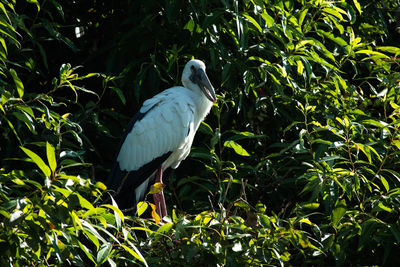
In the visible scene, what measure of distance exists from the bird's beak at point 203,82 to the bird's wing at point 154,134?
139 millimetres

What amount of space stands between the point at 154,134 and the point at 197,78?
526 millimetres

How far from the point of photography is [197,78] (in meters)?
4.86

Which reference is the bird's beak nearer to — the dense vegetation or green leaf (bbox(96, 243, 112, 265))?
the dense vegetation

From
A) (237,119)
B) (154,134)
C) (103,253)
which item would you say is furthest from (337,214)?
(154,134)

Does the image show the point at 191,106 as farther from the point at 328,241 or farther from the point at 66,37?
the point at 328,241

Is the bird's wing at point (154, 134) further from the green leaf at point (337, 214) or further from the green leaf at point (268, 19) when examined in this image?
the green leaf at point (337, 214)

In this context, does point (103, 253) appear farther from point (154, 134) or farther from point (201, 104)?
point (201, 104)

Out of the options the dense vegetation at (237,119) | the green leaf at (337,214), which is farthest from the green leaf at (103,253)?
the green leaf at (337,214)

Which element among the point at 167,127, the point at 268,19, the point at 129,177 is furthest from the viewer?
the point at 167,127

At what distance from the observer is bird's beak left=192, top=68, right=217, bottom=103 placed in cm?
467

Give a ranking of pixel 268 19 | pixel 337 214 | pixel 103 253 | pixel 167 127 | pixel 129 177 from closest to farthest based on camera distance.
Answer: pixel 103 253 < pixel 337 214 < pixel 268 19 < pixel 129 177 < pixel 167 127

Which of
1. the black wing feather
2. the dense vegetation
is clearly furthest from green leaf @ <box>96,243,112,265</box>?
the black wing feather

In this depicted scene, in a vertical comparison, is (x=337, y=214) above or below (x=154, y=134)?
above

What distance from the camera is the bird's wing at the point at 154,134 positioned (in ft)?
15.5
